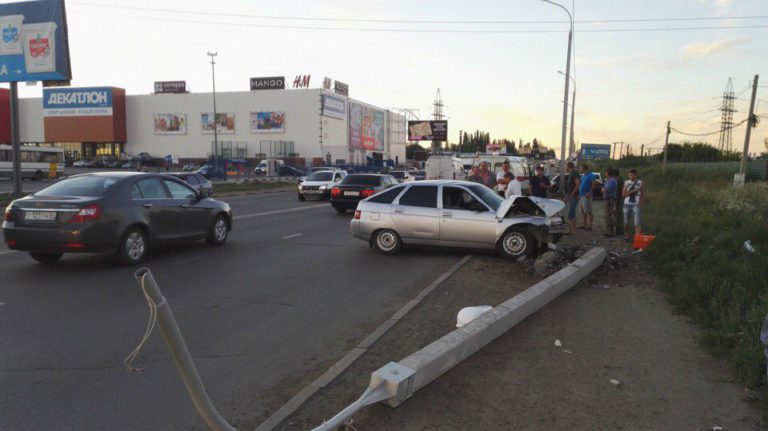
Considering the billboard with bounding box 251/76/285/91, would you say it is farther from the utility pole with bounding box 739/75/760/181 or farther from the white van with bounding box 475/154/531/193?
the utility pole with bounding box 739/75/760/181

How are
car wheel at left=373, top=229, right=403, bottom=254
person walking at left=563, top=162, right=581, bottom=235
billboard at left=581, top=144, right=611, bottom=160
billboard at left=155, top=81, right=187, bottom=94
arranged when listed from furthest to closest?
billboard at left=581, top=144, right=611, bottom=160 < billboard at left=155, top=81, right=187, bottom=94 < person walking at left=563, top=162, right=581, bottom=235 < car wheel at left=373, top=229, right=403, bottom=254

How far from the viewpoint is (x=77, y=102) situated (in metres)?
80.1

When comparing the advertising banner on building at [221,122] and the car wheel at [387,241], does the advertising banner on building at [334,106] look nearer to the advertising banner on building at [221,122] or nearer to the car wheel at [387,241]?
the advertising banner on building at [221,122]

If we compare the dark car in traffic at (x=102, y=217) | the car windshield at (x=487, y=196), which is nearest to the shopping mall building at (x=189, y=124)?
the car windshield at (x=487, y=196)

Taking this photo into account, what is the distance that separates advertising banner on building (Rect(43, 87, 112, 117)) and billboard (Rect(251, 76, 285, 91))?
19975 millimetres

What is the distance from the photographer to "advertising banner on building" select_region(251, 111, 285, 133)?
77.8 meters

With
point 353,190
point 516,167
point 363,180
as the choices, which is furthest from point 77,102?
point 353,190

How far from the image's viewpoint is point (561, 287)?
7.44 meters

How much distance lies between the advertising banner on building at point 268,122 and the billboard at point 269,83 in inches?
223

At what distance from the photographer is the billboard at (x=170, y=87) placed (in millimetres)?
88562

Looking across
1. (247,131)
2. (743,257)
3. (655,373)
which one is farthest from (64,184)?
(247,131)

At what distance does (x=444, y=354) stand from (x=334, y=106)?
Answer: 7760 cm

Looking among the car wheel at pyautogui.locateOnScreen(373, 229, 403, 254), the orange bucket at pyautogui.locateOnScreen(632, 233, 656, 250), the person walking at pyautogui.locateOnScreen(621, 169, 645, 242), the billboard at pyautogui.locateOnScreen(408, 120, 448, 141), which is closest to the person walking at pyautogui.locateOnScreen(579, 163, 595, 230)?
the person walking at pyautogui.locateOnScreen(621, 169, 645, 242)

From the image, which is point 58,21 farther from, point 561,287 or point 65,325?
point 561,287
